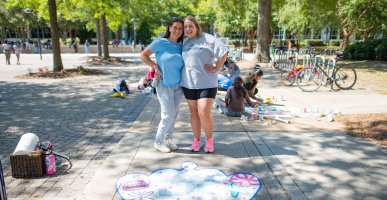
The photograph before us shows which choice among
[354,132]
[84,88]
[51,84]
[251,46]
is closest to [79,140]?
[354,132]

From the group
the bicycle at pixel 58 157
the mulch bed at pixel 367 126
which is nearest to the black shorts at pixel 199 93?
the bicycle at pixel 58 157

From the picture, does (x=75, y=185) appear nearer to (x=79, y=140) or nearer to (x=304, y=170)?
(x=79, y=140)

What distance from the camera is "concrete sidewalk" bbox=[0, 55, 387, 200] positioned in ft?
11.4

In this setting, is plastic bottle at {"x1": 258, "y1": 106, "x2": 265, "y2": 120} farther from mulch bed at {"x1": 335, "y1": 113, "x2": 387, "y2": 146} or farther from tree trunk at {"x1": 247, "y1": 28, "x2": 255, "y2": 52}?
tree trunk at {"x1": 247, "y1": 28, "x2": 255, "y2": 52}

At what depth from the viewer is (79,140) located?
5.13 metres

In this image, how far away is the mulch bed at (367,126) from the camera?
16.8 feet

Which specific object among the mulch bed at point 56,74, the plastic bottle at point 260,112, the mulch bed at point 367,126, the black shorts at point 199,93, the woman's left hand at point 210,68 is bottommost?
the mulch bed at point 367,126

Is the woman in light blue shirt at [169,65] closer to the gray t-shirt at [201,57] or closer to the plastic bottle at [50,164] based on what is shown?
the gray t-shirt at [201,57]

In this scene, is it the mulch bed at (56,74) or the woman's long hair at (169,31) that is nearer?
the woman's long hair at (169,31)

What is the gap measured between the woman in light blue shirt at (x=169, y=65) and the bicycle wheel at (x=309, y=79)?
6253 millimetres

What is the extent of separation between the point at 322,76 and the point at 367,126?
168 inches

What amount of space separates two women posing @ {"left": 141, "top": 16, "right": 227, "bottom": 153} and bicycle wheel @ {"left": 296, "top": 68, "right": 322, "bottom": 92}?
6174 mm

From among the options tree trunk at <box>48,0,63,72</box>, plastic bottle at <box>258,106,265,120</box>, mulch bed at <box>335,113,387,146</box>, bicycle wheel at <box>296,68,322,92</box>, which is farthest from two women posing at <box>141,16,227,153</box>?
tree trunk at <box>48,0,63,72</box>

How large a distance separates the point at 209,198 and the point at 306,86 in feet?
25.6
